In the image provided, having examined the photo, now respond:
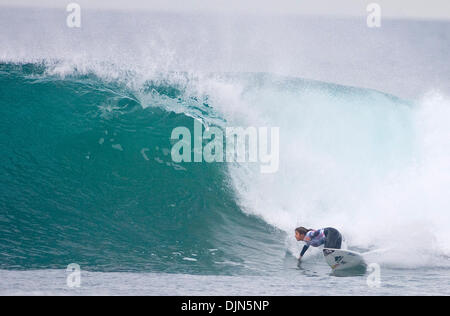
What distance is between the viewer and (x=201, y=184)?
9.33 metres

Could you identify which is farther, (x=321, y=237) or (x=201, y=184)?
(x=201, y=184)

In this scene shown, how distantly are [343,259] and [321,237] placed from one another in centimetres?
53

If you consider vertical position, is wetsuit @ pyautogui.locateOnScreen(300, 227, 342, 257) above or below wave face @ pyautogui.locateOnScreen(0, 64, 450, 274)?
below

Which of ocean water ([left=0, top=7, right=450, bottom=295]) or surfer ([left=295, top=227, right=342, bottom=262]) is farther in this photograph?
surfer ([left=295, top=227, right=342, bottom=262])

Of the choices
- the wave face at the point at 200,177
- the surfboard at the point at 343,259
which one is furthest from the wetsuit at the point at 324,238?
the wave face at the point at 200,177

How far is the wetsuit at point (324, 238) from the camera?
6717 millimetres

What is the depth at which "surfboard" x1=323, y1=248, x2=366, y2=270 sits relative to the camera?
6.36m

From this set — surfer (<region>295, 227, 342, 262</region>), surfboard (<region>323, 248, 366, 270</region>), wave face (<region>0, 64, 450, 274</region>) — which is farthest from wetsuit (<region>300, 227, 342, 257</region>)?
wave face (<region>0, 64, 450, 274</region>)

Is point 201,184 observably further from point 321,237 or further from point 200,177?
point 321,237

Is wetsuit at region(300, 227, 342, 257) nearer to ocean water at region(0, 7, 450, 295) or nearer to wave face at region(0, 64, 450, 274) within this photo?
ocean water at region(0, 7, 450, 295)

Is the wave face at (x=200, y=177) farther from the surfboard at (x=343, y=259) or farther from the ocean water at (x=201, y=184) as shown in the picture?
the surfboard at (x=343, y=259)

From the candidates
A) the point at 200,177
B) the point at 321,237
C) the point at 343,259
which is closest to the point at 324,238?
the point at 321,237
